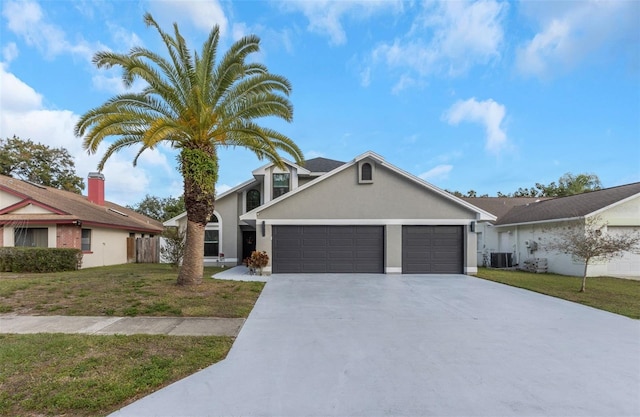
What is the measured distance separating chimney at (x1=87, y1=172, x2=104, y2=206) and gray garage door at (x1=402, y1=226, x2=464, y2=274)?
23035 millimetres

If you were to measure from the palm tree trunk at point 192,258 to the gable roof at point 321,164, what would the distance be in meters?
9.82

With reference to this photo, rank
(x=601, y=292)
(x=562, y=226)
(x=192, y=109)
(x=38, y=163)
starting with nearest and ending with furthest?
(x=192, y=109), (x=601, y=292), (x=562, y=226), (x=38, y=163)

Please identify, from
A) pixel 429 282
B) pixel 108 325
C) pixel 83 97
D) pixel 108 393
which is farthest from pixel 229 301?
pixel 83 97

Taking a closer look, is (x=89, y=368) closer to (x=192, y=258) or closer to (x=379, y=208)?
(x=192, y=258)

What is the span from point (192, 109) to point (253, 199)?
8967mm

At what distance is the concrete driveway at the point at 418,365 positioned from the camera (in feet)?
11.2

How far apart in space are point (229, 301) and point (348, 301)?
10.5ft

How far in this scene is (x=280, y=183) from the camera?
17.3 m

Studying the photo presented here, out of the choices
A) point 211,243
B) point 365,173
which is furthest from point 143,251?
point 365,173

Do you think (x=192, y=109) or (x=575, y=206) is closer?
(x=192, y=109)

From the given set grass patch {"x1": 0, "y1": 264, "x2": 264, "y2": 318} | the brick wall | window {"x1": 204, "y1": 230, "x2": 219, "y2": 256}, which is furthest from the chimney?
grass patch {"x1": 0, "y1": 264, "x2": 264, "y2": 318}

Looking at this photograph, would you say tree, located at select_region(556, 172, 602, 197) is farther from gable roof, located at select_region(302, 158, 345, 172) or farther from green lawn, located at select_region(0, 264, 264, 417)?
green lawn, located at select_region(0, 264, 264, 417)

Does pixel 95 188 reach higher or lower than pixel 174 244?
higher

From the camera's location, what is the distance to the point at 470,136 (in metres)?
19.9
